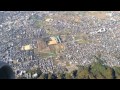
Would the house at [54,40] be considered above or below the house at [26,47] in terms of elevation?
above

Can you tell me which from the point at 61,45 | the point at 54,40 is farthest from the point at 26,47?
the point at 61,45

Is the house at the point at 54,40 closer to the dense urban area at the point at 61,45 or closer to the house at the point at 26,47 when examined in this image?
the dense urban area at the point at 61,45

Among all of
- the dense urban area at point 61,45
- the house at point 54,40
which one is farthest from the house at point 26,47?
the house at point 54,40

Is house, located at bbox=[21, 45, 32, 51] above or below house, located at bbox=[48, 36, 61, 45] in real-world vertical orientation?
below

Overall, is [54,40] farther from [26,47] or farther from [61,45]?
[26,47]

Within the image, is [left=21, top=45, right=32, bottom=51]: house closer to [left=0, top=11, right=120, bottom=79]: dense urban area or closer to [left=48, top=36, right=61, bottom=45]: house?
[left=0, top=11, right=120, bottom=79]: dense urban area

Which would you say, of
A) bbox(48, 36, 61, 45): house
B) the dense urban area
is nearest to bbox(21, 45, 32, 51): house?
the dense urban area
